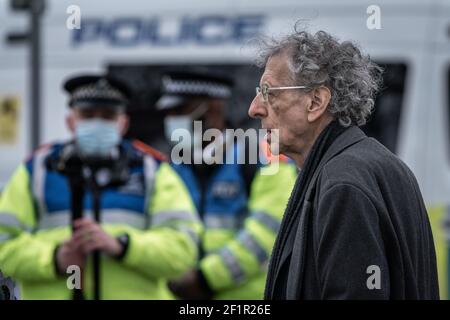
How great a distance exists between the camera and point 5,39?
7.20 m

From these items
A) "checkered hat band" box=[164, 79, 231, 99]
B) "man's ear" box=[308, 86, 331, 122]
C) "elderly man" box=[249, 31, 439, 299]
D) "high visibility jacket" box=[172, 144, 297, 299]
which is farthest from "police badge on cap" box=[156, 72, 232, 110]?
"man's ear" box=[308, 86, 331, 122]

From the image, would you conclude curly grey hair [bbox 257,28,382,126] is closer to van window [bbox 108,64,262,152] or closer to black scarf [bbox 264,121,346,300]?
black scarf [bbox 264,121,346,300]

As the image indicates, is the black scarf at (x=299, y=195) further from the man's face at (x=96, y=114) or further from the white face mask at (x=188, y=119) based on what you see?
the white face mask at (x=188, y=119)

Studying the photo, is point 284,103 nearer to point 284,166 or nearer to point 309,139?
point 309,139

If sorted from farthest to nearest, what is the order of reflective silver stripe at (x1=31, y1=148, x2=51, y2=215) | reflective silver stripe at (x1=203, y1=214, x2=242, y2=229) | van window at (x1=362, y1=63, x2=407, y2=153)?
van window at (x1=362, y1=63, x2=407, y2=153) → reflective silver stripe at (x1=203, y1=214, x2=242, y2=229) → reflective silver stripe at (x1=31, y1=148, x2=51, y2=215)

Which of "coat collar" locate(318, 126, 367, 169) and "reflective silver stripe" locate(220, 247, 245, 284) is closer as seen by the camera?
"coat collar" locate(318, 126, 367, 169)

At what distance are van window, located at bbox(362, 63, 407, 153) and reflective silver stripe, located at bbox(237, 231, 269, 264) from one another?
7.64 ft

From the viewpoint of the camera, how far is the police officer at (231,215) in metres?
4.30

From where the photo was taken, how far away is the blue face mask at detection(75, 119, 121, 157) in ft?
13.5

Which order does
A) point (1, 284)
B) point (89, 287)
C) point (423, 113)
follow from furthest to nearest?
point (423, 113), point (89, 287), point (1, 284)

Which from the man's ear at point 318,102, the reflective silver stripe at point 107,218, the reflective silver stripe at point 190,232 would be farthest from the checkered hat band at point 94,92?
the man's ear at point 318,102

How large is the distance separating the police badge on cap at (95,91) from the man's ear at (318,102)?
197 cm
